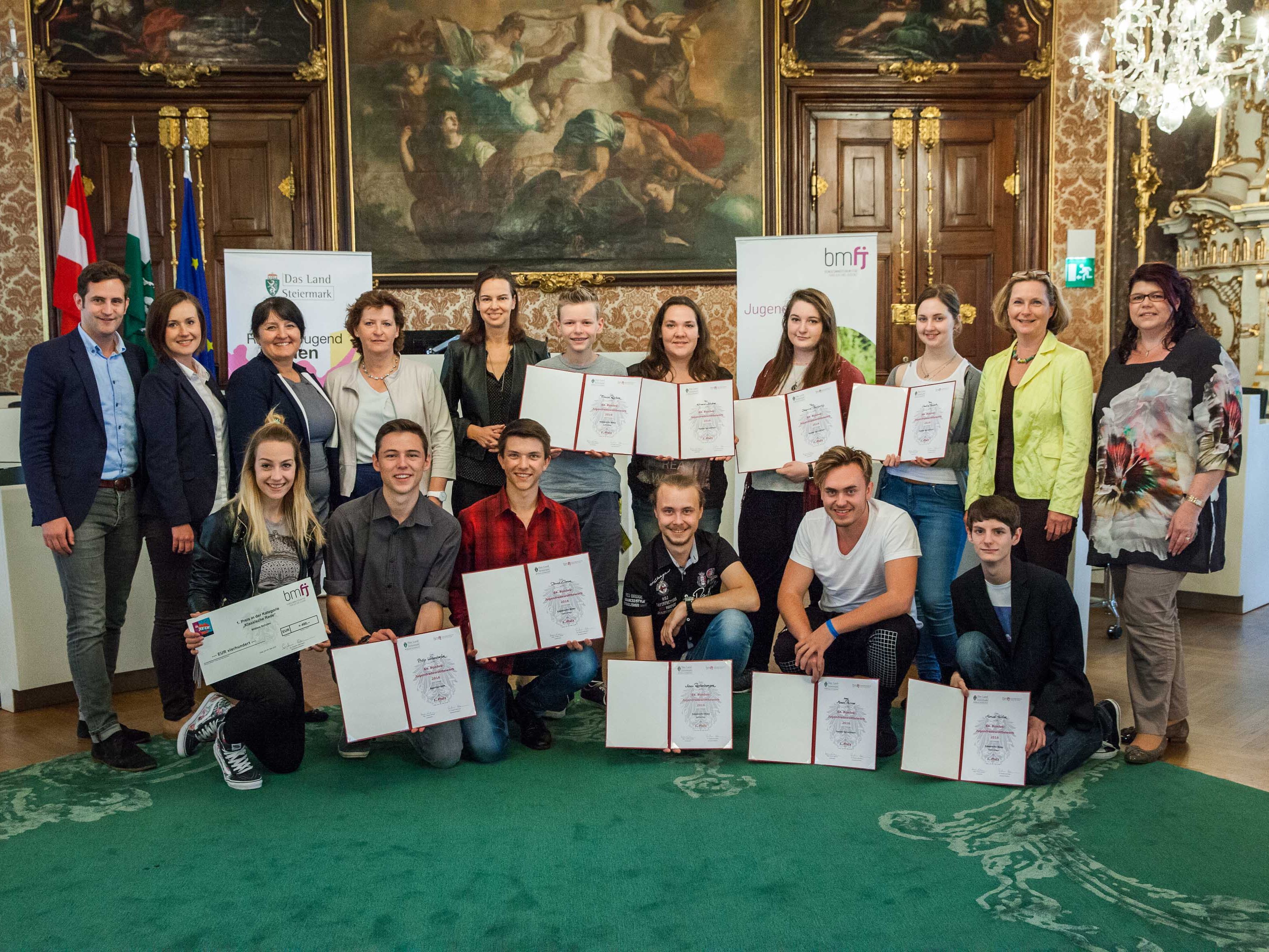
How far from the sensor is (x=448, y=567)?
317cm

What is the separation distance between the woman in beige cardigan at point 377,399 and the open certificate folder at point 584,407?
342 mm

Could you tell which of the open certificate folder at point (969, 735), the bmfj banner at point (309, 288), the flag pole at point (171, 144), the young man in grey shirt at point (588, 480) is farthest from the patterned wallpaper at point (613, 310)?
the open certificate folder at point (969, 735)

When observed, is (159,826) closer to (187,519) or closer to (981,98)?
(187,519)

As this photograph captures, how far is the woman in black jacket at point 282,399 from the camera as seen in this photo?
3.46m

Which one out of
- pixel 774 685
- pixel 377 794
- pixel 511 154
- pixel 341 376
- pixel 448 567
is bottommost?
pixel 377 794

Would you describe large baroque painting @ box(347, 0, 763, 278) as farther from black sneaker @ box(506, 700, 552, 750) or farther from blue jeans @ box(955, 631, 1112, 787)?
blue jeans @ box(955, 631, 1112, 787)

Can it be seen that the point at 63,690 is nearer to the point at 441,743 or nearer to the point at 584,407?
the point at 441,743

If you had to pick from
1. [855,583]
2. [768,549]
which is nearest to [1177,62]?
[768,549]

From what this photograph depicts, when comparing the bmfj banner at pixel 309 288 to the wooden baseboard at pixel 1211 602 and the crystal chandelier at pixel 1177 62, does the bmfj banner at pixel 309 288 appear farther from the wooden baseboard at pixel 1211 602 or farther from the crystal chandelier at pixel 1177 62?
the wooden baseboard at pixel 1211 602

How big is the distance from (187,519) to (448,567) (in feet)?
3.02

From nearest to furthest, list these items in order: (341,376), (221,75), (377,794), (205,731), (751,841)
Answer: (751,841) → (377,794) → (205,731) → (341,376) → (221,75)

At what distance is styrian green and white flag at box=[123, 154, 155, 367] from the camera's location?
5270 mm

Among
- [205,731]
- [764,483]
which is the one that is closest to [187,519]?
[205,731]

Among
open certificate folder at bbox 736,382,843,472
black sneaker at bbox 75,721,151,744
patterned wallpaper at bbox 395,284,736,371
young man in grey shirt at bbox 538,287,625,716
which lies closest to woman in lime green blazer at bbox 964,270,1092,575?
open certificate folder at bbox 736,382,843,472
